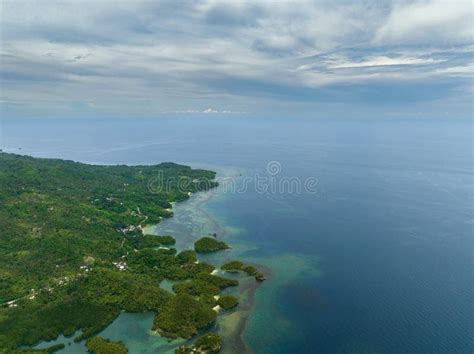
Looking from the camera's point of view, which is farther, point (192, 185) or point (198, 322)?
point (192, 185)

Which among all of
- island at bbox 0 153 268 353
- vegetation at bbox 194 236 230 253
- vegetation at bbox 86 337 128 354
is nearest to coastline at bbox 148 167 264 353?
island at bbox 0 153 268 353

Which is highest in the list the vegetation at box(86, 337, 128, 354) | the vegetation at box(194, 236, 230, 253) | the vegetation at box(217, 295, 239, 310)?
the vegetation at box(194, 236, 230, 253)

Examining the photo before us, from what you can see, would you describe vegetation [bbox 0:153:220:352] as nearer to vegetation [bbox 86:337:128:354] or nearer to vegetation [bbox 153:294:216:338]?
vegetation [bbox 153:294:216:338]

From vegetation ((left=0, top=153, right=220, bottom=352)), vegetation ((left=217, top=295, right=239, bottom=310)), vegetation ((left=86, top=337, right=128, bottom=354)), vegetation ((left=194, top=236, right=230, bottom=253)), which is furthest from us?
vegetation ((left=194, top=236, right=230, bottom=253))

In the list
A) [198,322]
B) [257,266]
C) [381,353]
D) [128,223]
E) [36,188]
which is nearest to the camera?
[381,353]

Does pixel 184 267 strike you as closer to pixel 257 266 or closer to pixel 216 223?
pixel 257 266

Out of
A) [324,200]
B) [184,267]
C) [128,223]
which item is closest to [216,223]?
[128,223]

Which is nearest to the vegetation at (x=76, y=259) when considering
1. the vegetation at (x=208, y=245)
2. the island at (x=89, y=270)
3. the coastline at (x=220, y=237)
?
the island at (x=89, y=270)
